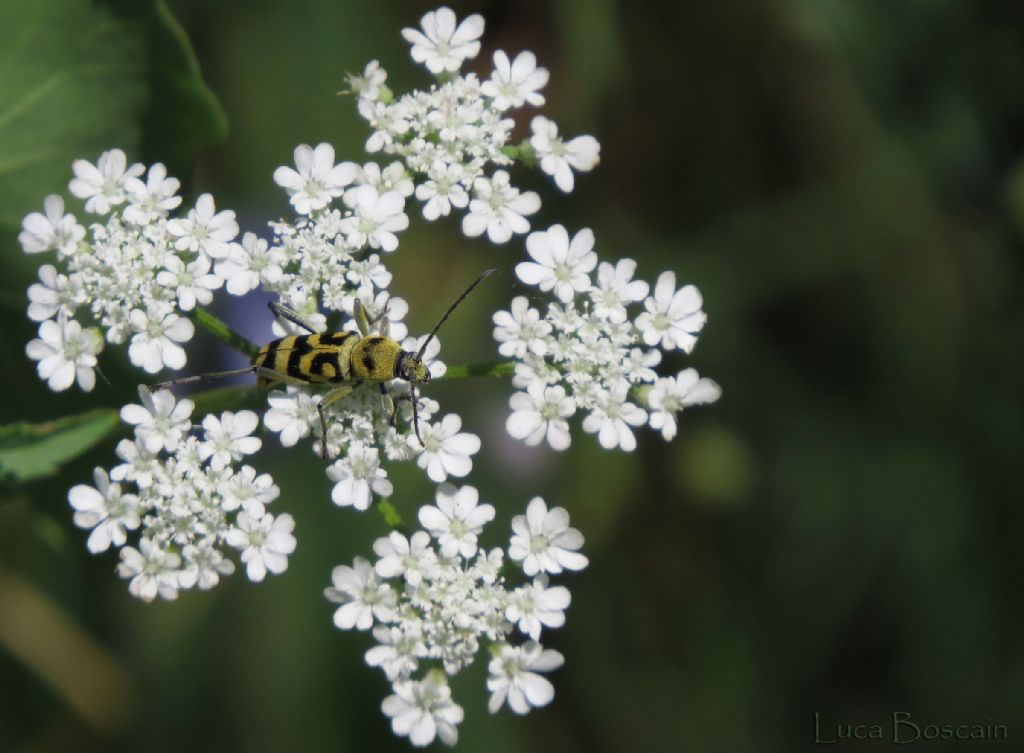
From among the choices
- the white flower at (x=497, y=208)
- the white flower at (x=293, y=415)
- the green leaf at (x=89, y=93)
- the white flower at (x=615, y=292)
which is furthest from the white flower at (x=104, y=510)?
the white flower at (x=615, y=292)

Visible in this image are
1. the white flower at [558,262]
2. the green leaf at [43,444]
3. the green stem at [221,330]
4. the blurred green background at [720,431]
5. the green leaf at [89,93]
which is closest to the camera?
the green leaf at [43,444]

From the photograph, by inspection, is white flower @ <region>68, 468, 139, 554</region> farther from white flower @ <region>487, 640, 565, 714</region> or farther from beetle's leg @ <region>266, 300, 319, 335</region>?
white flower @ <region>487, 640, 565, 714</region>

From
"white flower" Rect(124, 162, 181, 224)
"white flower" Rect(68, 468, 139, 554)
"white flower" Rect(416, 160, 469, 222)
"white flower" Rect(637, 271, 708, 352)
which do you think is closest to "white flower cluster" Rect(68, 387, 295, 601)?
"white flower" Rect(68, 468, 139, 554)

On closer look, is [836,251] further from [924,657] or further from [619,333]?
[619,333]

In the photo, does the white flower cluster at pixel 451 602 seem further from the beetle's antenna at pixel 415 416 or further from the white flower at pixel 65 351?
the white flower at pixel 65 351

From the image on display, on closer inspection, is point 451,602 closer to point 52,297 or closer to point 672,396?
point 672,396

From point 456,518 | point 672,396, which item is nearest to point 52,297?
point 456,518

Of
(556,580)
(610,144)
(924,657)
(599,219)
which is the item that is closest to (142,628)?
(556,580)
